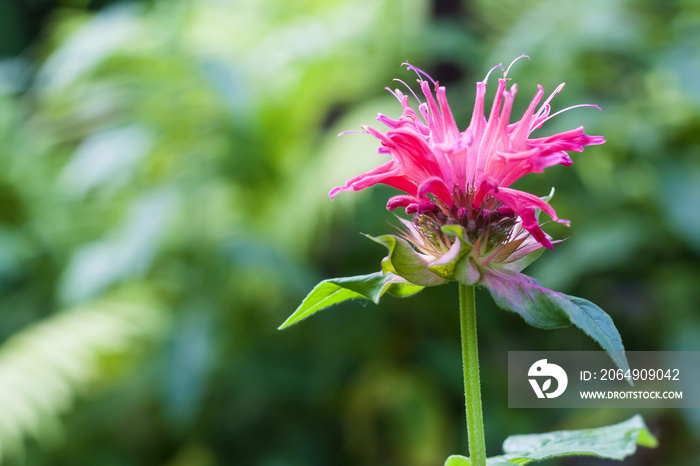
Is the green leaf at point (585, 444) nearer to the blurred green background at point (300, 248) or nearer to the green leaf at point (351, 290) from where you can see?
the green leaf at point (351, 290)

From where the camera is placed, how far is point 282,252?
1311mm

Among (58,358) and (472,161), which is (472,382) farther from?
(58,358)

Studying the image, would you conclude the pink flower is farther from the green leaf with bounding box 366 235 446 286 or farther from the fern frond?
the fern frond

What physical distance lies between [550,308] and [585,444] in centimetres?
8

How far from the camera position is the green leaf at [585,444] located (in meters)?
0.29

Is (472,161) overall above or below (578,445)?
above

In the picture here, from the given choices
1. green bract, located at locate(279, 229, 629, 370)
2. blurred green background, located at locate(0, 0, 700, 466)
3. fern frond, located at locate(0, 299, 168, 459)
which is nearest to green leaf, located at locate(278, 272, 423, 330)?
green bract, located at locate(279, 229, 629, 370)

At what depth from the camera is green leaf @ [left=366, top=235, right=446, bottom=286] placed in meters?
0.30

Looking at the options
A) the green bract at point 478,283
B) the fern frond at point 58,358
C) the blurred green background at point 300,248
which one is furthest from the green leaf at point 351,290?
the fern frond at point 58,358

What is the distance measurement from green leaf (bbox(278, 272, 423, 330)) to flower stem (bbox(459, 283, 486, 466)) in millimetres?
41

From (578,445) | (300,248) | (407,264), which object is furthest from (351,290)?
(300,248)

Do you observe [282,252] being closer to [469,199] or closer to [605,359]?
[605,359]

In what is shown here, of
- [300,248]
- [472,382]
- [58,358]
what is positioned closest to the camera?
[472,382]

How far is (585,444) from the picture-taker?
0.32 metres
